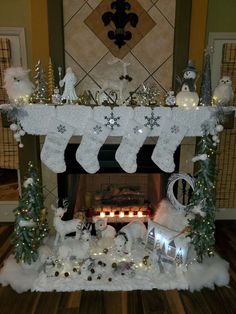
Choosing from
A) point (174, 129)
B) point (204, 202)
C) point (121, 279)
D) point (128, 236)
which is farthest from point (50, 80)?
point (121, 279)

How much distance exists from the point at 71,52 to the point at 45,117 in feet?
2.59

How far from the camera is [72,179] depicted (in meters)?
3.57

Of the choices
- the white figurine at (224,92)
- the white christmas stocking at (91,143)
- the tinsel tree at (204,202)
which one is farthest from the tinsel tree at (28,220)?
the white figurine at (224,92)

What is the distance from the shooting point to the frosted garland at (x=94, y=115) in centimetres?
276

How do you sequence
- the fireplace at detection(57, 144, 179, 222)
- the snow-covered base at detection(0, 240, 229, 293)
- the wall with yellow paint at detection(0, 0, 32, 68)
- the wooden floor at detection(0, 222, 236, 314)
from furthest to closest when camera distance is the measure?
the fireplace at detection(57, 144, 179, 222) < the wall with yellow paint at detection(0, 0, 32, 68) < the snow-covered base at detection(0, 240, 229, 293) < the wooden floor at detection(0, 222, 236, 314)

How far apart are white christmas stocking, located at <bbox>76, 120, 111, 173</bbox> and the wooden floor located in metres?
1.18

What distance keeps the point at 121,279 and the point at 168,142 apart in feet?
4.59

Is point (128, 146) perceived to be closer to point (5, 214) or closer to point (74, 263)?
point (74, 263)

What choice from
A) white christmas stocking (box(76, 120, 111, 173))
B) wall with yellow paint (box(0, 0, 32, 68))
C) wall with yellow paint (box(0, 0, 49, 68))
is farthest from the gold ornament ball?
wall with yellow paint (box(0, 0, 32, 68))

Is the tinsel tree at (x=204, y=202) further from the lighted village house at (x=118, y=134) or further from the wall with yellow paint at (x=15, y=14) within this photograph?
the wall with yellow paint at (x=15, y=14)

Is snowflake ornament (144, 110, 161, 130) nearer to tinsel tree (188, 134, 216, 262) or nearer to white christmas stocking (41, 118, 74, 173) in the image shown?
tinsel tree (188, 134, 216, 262)

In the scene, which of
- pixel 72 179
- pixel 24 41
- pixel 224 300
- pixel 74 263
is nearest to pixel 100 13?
pixel 24 41

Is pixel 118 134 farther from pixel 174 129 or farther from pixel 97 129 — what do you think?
pixel 174 129

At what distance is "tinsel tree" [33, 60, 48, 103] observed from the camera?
2.77 m
